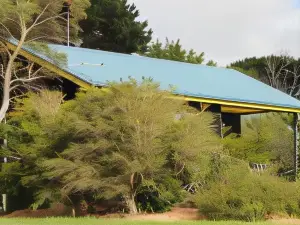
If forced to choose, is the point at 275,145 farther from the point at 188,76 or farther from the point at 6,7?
the point at 6,7

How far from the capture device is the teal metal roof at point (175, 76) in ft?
67.3

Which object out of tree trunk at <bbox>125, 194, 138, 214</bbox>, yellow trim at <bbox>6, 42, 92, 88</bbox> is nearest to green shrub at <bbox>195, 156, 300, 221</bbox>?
tree trunk at <bbox>125, 194, 138, 214</bbox>

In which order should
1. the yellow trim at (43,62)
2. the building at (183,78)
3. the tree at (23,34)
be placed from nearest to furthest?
1. the tree at (23,34)
2. the yellow trim at (43,62)
3. the building at (183,78)

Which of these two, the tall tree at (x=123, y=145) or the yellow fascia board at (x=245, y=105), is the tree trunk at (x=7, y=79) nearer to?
the tall tree at (x=123, y=145)

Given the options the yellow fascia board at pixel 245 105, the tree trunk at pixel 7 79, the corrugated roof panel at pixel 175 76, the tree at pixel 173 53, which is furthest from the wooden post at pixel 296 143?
the tree at pixel 173 53

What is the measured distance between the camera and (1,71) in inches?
818

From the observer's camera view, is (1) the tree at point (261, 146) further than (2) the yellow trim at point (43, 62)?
No

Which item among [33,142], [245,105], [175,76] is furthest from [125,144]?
[175,76]

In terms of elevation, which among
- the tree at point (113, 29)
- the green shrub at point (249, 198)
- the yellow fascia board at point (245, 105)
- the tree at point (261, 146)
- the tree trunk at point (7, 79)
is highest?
the tree at point (113, 29)

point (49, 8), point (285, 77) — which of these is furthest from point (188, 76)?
point (285, 77)

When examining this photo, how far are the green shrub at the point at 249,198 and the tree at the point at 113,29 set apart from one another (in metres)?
30.8

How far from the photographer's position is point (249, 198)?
14.3 meters

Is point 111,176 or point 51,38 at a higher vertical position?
point 51,38

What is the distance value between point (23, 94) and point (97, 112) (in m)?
5.33
